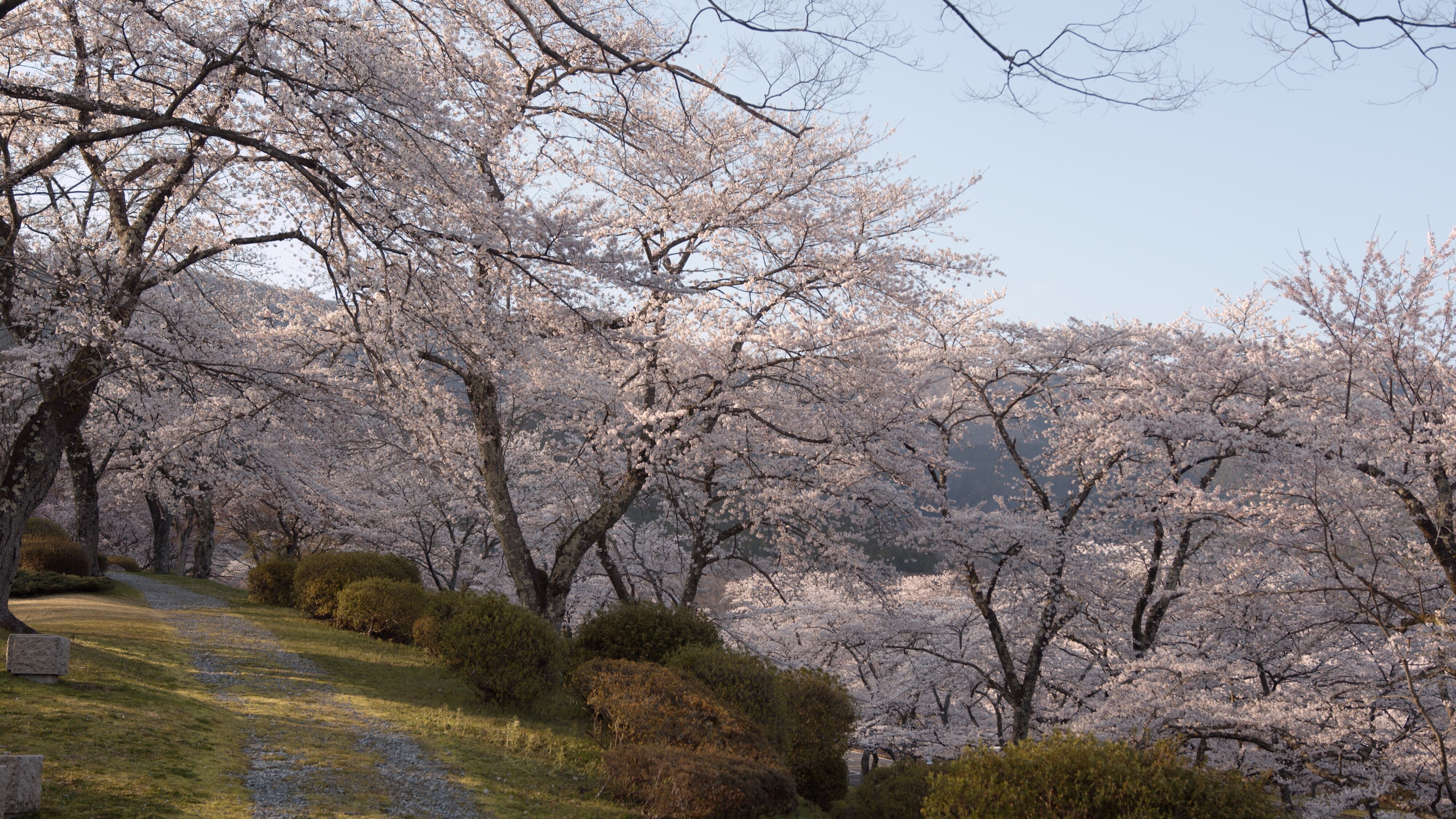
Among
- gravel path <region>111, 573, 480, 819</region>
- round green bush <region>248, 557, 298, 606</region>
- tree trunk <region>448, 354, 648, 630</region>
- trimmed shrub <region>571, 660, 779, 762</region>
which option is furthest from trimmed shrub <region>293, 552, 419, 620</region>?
trimmed shrub <region>571, 660, 779, 762</region>

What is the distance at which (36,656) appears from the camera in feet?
23.9

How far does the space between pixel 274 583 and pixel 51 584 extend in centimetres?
430

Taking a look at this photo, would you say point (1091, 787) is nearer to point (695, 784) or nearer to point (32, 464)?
point (695, 784)

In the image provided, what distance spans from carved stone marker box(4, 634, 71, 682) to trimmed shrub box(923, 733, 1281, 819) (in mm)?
7910

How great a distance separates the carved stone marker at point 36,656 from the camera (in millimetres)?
7234

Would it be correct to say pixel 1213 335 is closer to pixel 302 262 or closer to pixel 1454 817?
pixel 1454 817

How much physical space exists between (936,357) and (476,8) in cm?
963

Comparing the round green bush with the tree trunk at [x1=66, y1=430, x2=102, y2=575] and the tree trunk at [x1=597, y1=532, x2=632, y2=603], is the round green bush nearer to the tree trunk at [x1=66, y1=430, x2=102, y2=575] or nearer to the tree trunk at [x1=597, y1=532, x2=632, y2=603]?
the tree trunk at [x1=66, y1=430, x2=102, y2=575]

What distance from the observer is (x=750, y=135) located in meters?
12.9

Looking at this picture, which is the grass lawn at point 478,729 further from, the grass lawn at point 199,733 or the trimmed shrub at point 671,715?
the trimmed shrub at point 671,715

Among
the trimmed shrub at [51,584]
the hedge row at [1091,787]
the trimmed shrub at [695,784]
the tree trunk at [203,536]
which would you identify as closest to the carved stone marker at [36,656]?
the trimmed shrub at [695,784]

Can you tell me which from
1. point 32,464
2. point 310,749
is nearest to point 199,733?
point 310,749

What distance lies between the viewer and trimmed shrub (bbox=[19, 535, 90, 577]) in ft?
59.7

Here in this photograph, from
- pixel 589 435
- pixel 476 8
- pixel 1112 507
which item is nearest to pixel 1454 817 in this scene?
pixel 1112 507
